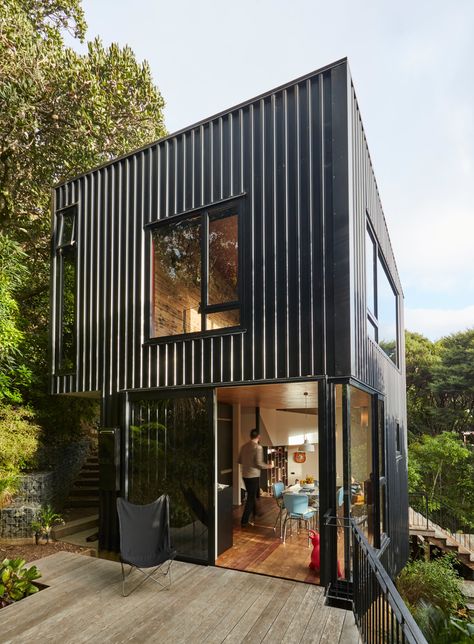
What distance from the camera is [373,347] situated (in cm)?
611

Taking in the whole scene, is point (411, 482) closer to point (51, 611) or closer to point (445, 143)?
point (51, 611)

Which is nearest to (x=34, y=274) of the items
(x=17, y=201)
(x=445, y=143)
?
(x=17, y=201)

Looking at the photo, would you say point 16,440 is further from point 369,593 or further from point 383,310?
point 383,310

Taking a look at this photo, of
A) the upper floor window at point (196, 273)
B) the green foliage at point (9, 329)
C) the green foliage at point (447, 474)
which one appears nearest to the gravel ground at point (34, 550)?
the green foliage at point (9, 329)

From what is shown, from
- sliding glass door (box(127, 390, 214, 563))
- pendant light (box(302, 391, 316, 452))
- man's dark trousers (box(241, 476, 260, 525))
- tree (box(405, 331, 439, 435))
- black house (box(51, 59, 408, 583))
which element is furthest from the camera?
tree (box(405, 331, 439, 435))

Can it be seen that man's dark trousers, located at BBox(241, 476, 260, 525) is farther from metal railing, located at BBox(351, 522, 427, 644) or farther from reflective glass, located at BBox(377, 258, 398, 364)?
metal railing, located at BBox(351, 522, 427, 644)

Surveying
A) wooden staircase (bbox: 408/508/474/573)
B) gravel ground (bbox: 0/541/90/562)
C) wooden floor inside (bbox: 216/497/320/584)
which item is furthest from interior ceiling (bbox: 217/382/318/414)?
wooden staircase (bbox: 408/508/474/573)

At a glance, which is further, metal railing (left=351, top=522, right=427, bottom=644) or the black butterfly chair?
the black butterfly chair

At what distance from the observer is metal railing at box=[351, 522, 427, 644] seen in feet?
7.11

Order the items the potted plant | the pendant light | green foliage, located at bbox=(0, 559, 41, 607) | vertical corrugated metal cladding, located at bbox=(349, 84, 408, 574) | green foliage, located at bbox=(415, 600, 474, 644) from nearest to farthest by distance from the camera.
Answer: green foliage, located at bbox=(415, 600, 474, 644), green foliage, located at bbox=(0, 559, 41, 607), vertical corrugated metal cladding, located at bbox=(349, 84, 408, 574), the potted plant, the pendant light

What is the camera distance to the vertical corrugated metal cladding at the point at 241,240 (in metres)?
4.88

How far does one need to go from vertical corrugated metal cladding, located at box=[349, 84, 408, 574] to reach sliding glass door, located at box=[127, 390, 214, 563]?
6.99 feet

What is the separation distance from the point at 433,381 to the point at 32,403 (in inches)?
798

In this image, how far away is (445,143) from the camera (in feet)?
89.2
